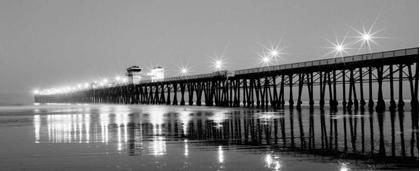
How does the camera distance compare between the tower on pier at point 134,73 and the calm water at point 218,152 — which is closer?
the calm water at point 218,152

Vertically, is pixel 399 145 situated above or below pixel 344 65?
below

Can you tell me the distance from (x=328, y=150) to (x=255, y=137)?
4139mm

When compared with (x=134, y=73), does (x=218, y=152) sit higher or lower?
lower

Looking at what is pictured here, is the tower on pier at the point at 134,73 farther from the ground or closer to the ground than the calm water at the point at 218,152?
farther from the ground

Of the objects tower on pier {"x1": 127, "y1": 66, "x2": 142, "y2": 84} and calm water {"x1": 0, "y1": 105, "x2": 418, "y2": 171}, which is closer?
calm water {"x1": 0, "y1": 105, "x2": 418, "y2": 171}

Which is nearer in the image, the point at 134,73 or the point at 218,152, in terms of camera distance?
the point at 218,152

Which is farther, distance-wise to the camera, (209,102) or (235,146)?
(209,102)

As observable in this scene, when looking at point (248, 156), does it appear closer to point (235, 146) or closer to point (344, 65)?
point (235, 146)

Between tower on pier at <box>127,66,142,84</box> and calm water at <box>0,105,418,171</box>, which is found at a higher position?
tower on pier at <box>127,66,142,84</box>

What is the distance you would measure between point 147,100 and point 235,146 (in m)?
87.7

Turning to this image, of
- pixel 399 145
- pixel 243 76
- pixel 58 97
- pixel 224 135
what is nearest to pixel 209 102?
pixel 243 76

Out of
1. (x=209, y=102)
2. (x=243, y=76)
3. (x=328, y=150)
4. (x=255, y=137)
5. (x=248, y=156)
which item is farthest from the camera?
(x=209, y=102)

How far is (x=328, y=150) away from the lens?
12195mm

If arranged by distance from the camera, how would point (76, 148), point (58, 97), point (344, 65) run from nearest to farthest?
point (76, 148) → point (344, 65) → point (58, 97)
